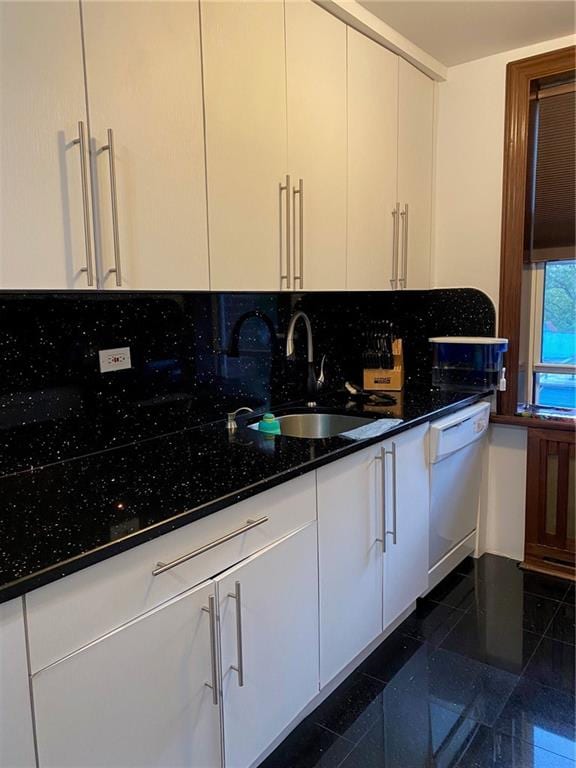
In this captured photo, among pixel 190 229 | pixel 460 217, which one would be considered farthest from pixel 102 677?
pixel 460 217

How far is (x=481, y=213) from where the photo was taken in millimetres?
2637

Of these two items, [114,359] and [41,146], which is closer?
[41,146]

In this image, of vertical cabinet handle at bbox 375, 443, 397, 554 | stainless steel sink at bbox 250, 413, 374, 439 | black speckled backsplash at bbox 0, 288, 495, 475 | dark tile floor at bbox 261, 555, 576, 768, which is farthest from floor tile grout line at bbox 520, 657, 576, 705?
black speckled backsplash at bbox 0, 288, 495, 475

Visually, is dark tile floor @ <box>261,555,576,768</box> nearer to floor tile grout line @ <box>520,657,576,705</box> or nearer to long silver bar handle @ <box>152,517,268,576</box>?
floor tile grout line @ <box>520,657,576,705</box>

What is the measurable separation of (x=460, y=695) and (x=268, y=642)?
0.80m

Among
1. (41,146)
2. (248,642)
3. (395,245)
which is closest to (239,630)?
(248,642)

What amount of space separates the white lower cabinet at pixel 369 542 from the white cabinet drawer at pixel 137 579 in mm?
263

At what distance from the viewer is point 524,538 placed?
2688 mm

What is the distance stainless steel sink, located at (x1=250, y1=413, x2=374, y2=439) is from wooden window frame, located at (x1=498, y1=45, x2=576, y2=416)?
0.91 metres

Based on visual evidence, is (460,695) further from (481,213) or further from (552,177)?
(552,177)

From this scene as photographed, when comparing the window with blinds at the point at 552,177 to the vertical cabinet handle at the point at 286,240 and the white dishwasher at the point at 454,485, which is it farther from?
the vertical cabinet handle at the point at 286,240

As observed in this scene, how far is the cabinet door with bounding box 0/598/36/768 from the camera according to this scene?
3.01ft

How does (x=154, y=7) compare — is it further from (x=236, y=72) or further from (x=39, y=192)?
(x=39, y=192)

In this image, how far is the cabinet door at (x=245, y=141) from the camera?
156 cm
